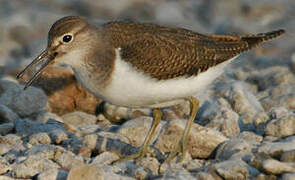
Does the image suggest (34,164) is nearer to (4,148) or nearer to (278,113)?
(4,148)

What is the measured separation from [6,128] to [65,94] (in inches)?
62.3

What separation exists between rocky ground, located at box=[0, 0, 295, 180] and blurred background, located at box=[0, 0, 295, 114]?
0.31 m

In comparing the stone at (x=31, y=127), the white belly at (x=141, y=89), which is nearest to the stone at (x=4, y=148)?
the stone at (x=31, y=127)

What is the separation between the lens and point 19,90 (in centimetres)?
835

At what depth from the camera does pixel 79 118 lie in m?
8.43

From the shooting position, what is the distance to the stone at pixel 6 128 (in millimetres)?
7317

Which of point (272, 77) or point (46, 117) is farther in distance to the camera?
point (272, 77)

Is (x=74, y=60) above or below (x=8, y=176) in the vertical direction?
above

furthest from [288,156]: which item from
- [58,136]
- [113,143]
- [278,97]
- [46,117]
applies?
[46,117]

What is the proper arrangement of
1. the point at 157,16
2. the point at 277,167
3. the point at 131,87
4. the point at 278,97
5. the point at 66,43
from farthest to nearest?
the point at 157,16, the point at 278,97, the point at 66,43, the point at 131,87, the point at 277,167

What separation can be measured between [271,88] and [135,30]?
3.46m

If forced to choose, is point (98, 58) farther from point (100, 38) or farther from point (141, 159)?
point (141, 159)

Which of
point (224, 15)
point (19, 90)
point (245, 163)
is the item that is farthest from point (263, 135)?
point (224, 15)

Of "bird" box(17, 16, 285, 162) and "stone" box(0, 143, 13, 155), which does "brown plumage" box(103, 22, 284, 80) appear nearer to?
"bird" box(17, 16, 285, 162)
